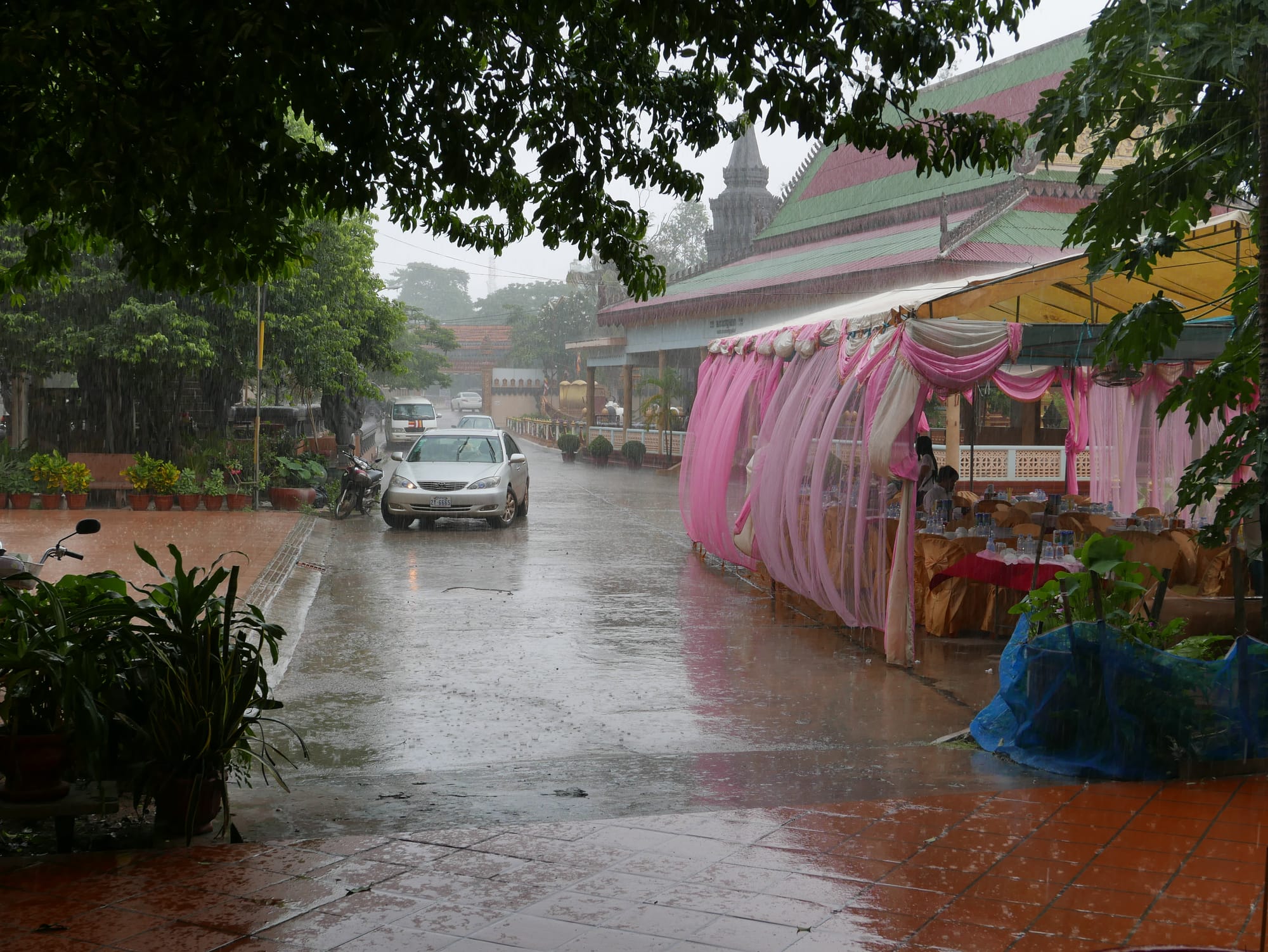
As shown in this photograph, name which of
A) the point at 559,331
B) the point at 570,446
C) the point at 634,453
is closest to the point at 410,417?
the point at 570,446

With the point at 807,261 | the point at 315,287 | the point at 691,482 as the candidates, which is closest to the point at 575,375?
the point at 807,261

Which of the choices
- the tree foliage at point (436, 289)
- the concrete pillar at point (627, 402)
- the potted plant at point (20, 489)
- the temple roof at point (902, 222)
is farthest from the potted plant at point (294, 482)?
the tree foliage at point (436, 289)

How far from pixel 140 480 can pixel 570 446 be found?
23524mm

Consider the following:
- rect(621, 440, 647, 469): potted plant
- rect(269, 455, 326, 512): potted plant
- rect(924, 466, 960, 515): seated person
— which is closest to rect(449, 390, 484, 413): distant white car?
rect(621, 440, 647, 469): potted plant

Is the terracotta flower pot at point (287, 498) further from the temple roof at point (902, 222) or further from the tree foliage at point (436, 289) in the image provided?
the tree foliage at point (436, 289)

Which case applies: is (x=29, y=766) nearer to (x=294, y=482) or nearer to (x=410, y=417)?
(x=294, y=482)

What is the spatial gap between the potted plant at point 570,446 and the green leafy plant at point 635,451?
4386 millimetres

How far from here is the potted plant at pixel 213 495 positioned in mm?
19984

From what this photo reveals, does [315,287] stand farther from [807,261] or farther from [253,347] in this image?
[807,261]

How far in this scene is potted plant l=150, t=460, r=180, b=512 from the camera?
65.6ft

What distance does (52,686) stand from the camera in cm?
498

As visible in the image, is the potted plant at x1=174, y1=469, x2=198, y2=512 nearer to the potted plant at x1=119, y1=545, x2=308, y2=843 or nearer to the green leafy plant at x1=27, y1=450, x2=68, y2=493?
the green leafy plant at x1=27, y1=450, x2=68, y2=493

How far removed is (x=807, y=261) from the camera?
29297mm

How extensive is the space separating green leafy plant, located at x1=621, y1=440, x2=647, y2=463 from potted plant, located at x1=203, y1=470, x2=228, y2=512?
18540mm
